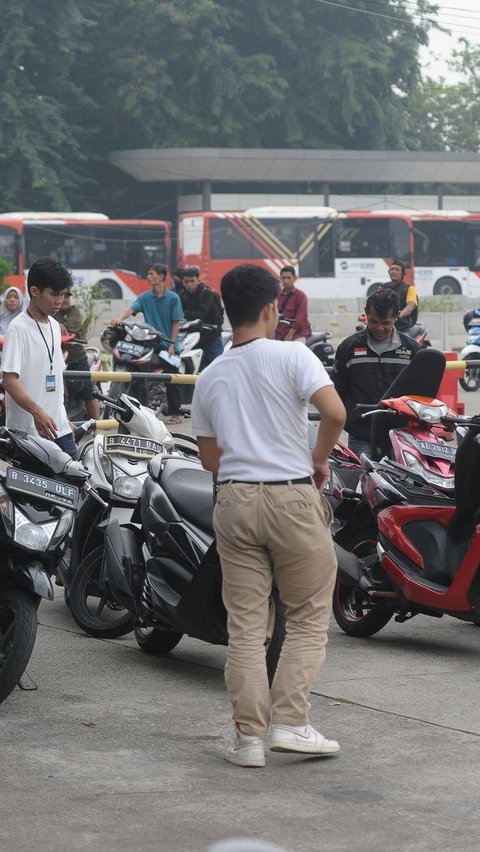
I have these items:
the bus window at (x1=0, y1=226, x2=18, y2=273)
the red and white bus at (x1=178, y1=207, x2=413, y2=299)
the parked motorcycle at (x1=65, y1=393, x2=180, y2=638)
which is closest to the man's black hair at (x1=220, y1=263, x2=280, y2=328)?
the parked motorcycle at (x1=65, y1=393, x2=180, y2=638)

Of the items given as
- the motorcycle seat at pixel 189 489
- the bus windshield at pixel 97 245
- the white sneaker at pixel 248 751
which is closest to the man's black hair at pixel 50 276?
the motorcycle seat at pixel 189 489

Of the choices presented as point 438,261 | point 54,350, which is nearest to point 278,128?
point 438,261

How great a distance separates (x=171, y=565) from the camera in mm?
5977

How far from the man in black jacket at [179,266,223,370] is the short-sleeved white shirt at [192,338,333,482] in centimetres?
1175

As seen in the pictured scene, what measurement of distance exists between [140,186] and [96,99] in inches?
153

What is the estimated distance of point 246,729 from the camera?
15.5 ft

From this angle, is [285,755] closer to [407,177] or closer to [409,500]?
[409,500]

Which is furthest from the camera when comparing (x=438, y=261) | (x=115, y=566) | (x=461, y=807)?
(x=438, y=261)

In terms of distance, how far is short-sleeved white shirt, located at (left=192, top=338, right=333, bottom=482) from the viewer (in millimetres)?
4754

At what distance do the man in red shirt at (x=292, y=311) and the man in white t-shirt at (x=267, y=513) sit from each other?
12.0m

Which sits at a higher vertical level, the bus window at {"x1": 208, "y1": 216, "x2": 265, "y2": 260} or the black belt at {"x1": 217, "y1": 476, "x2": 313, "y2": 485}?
the bus window at {"x1": 208, "y1": 216, "x2": 265, "y2": 260}

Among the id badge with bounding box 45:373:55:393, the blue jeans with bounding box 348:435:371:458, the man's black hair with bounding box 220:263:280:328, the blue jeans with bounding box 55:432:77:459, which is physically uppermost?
the man's black hair with bounding box 220:263:280:328

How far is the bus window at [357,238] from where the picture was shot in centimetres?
4353

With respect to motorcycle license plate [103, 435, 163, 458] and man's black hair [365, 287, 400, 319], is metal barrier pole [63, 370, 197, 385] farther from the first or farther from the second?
motorcycle license plate [103, 435, 163, 458]
